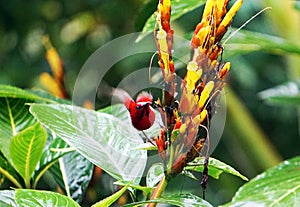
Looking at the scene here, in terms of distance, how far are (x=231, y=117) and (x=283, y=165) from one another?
57 centimetres

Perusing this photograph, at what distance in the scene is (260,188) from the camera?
2.12 ft

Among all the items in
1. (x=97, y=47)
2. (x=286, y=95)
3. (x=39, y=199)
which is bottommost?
(x=39, y=199)

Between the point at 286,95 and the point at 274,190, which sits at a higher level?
the point at 286,95

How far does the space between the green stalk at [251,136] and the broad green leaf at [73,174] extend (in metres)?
0.61

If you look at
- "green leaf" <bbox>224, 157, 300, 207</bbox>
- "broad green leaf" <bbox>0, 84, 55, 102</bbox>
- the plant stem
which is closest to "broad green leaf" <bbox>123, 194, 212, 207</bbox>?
the plant stem

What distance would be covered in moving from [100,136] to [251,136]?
74 centimetres

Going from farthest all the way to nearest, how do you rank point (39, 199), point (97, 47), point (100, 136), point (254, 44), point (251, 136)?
point (97, 47) < point (251, 136) < point (254, 44) < point (100, 136) < point (39, 199)

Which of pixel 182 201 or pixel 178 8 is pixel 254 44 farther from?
pixel 182 201

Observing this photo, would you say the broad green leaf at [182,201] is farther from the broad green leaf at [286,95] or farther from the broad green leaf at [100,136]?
the broad green leaf at [286,95]

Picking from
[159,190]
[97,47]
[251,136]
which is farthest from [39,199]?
[97,47]

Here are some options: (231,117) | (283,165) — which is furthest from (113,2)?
(283,165)

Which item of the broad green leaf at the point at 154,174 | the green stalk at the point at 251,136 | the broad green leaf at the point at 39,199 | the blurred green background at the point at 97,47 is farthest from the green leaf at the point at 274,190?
the blurred green background at the point at 97,47

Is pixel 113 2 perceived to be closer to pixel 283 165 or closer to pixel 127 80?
pixel 283 165

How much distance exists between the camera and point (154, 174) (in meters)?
0.54
